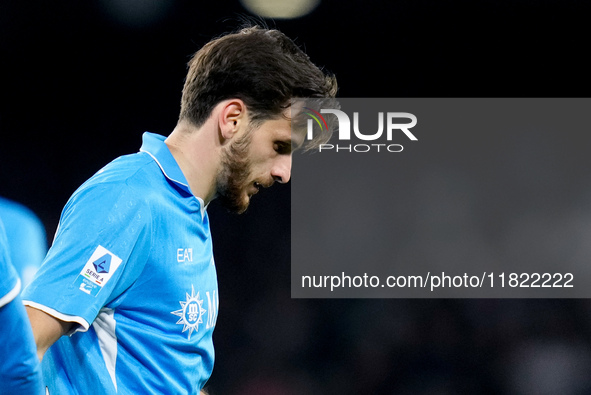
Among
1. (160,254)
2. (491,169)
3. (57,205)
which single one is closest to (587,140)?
(491,169)

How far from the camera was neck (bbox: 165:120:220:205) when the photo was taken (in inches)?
42.9

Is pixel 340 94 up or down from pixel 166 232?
up

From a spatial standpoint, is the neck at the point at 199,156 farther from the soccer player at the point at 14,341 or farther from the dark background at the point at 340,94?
the dark background at the point at 340,94

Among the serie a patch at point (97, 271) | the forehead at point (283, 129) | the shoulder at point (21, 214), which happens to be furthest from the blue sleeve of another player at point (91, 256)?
the shoulder at point (21, 214)

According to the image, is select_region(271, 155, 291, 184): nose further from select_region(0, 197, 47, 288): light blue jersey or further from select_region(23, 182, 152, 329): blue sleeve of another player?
select_region(0, 197, 47, 288): light blue jersey

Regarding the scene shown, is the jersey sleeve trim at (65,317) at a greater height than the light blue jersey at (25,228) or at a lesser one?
lesser

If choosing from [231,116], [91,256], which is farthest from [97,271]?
[231,116]

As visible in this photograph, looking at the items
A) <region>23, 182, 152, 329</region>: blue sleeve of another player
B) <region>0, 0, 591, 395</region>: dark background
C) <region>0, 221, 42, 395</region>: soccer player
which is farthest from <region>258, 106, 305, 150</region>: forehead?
<region>0, 0, 591, 395</region>: dark background

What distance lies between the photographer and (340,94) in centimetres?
342

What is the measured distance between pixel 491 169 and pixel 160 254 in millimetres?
2943

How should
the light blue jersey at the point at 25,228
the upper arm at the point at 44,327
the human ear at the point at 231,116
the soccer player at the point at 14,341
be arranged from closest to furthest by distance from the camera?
the soccer player at the point at 14,341, the upper arm at the point at 44,327, the human ear at the point at 231,116, the light blue jersey at the point at 25,228

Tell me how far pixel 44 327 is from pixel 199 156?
420 millimetres

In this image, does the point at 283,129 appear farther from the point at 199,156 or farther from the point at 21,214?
the point at 21,214

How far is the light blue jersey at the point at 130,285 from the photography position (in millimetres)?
816
